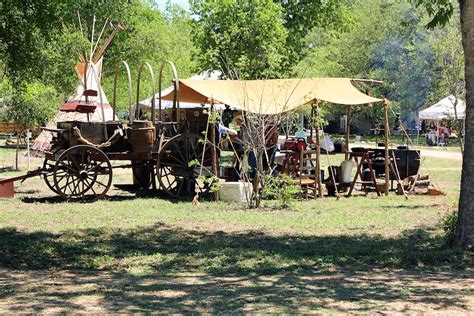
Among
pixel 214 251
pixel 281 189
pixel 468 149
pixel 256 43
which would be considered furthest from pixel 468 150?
pixel 256 43

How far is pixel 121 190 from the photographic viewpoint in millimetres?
18484

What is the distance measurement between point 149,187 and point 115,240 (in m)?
7.17

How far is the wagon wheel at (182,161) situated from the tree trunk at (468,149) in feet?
25.2

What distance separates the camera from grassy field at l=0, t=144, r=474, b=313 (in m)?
7.09

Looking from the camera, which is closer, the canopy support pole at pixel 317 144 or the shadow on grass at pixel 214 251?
the shadow on grass at pixel 214 251

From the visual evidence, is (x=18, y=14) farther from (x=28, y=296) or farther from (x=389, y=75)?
(x=389, y=75)

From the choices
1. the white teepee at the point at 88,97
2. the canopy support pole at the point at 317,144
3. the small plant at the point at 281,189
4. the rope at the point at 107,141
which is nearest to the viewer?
the small plant at the point at 281,189

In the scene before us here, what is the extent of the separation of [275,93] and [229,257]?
7.35m

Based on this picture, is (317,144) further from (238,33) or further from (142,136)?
(238,33)

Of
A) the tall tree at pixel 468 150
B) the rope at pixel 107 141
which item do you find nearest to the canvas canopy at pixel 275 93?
the rope at pixel 107 141

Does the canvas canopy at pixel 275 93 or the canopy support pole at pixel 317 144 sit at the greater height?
the canvas canopy at pixel 275 93

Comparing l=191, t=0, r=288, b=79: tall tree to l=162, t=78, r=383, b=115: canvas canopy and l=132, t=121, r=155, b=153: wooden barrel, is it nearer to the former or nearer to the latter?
l=162, t=78, r=383, b=115: canvas canopy

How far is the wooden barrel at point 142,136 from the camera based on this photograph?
16500mm

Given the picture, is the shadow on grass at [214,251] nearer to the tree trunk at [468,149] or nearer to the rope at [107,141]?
the tree trunk at [468,149]
